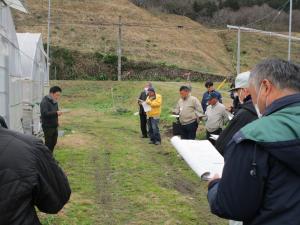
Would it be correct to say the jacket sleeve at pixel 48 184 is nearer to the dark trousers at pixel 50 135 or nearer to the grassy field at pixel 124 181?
the grassy field at pixel 124 181

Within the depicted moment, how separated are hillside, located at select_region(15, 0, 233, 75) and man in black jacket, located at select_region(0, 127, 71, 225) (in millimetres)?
41937

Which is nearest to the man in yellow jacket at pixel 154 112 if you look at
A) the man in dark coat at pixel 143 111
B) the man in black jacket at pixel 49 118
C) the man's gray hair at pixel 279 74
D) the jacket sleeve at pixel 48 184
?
the man in dark coat at pixel 143 111

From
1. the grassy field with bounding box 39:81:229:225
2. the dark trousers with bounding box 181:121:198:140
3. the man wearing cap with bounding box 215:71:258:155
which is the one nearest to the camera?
the man wearing cap with bounding box 215:71:258:155

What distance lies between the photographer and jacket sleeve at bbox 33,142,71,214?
2525 mm

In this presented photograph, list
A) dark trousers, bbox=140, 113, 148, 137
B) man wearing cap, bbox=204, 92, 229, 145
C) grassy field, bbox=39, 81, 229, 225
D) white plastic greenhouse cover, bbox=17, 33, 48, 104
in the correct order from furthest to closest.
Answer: dark trousers, bbox=140, 113, 148, 137 < white plastic greenhouse cover, bbox=17, 33, 48, 104 < man wearing cap, bbox=204, 92, 229, 145 < grassy field, bbox=39, 81, 229, 225

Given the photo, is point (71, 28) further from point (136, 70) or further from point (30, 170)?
point (30, 170)

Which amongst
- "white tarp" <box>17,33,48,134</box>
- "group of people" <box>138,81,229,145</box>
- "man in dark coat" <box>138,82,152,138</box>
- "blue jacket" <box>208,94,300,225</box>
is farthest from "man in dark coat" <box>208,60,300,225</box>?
"man in dark coat" <box>138,82,152,138</box>

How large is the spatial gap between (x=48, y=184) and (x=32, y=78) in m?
11.9

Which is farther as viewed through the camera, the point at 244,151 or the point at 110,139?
the point at 110,139

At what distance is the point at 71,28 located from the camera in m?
49.6

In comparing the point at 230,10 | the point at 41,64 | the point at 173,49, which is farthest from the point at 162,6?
the point at 41,64

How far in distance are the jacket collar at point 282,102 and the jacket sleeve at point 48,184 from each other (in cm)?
117

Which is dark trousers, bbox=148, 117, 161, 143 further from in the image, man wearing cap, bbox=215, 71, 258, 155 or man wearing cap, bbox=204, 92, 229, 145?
man wearing cap, bbox=215, 71, 258, 155

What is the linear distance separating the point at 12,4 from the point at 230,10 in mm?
71559
